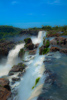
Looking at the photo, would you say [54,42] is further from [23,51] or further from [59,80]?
[59,80]

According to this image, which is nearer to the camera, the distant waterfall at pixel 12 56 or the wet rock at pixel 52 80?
the wet rock at pixel 52 80

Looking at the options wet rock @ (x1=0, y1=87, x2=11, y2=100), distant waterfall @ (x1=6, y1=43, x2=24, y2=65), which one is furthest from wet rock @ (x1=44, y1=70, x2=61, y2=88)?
distant waterfall @ (x1=6, y1=43, x2=24, y2=65)

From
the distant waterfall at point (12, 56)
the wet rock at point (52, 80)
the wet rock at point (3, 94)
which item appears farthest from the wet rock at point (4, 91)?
the distant waterfall at point (12, 56)

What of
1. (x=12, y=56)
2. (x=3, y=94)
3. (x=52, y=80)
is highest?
(x=12, y=56)

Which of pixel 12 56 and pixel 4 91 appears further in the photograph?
pixel 12 56

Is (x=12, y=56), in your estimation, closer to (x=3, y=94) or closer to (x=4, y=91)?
(x=4, y=91)

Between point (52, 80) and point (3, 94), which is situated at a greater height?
point (52, 80)

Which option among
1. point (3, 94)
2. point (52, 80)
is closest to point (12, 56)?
point (3, 94)

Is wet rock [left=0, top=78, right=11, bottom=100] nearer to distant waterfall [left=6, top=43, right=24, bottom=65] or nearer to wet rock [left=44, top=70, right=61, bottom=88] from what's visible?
wet rock [left=44, top=70, right=61, bottom=88]

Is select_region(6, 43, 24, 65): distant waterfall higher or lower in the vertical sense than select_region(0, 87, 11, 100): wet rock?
higher

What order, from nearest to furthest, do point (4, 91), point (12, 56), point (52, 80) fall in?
point (52, 80), point (4, 91), point (12, 56)

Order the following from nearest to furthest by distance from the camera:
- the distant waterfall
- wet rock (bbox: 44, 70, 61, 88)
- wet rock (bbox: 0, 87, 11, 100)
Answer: wet rock (bbox: 44, 70, 61, 88) → wet rock (bbox: 0, 87, 11, 100) → the distant waterfall

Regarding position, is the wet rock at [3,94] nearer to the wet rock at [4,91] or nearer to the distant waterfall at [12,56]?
the wet rock at [4,91]

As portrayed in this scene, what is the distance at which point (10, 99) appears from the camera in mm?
7016
